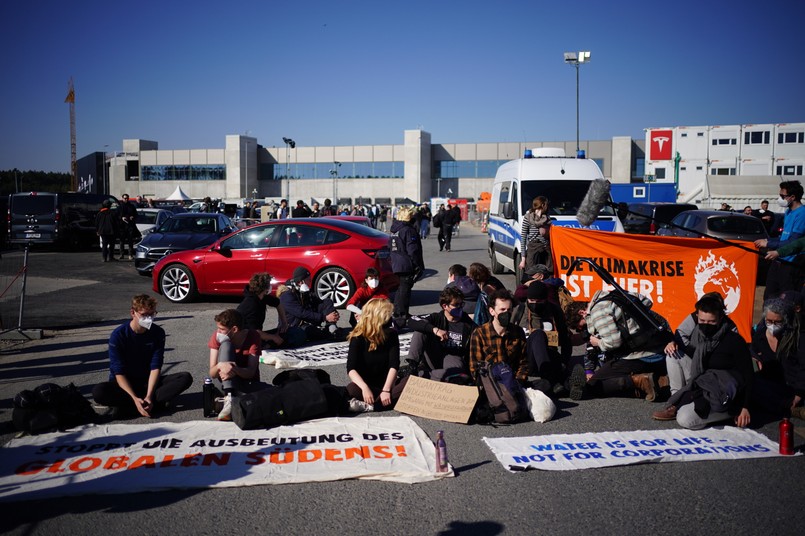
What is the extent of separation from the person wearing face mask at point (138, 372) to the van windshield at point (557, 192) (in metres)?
9.57

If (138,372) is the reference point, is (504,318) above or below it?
above

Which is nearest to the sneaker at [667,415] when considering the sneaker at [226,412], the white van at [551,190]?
the sneaker at [226,412]

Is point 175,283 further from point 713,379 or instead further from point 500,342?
point 713,379

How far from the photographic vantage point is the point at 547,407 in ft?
19.9

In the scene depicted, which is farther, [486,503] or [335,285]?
[335,285]

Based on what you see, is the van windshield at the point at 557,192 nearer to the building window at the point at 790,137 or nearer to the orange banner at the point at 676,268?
the orange banner at the point at 676,268

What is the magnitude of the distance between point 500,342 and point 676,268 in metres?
3.93

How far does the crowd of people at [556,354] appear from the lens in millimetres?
6039

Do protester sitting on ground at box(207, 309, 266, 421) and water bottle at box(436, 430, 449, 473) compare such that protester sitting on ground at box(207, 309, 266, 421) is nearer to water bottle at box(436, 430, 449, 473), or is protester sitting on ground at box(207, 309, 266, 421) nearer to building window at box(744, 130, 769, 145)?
water bottle at box(436, 430, 449, 473)

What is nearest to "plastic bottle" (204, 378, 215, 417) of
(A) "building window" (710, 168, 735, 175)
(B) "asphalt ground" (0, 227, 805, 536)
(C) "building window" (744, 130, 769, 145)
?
(B) "asphalt ground" (0, 227, 805, 536)

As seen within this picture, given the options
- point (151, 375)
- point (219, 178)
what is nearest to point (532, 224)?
point (151, 375)

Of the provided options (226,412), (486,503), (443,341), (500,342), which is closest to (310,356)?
(443,341)

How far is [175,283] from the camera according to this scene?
1296 centimetres

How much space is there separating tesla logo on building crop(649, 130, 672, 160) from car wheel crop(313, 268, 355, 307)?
41.3 m
